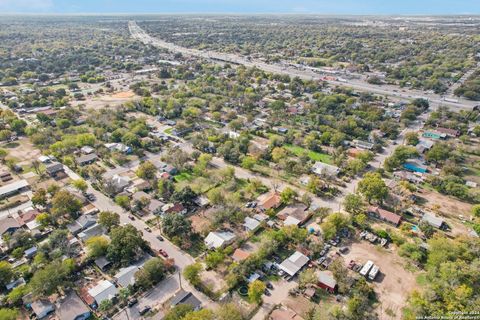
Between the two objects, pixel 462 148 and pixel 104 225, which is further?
pixel 462 148

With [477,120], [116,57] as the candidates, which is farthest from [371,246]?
A: [116,57]

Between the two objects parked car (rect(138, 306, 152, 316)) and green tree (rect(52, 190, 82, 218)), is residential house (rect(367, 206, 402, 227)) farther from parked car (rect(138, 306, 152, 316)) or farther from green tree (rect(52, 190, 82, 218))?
green tree (rect(52, 190, 82, 218))

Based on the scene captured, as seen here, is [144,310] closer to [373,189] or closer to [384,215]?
[384,215]

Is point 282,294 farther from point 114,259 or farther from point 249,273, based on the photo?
point 114,259

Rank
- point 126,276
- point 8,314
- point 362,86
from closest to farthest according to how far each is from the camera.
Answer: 1. point 8,314
2. point 126,276
3. point 362,86

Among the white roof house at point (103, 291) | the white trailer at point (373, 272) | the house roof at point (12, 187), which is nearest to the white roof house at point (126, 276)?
the white roof house at point (103, 291)

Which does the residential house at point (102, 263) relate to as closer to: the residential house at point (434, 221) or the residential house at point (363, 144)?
the residential house at point (434, 221)

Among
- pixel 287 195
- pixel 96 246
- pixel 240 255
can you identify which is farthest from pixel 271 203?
pixel 96 246
